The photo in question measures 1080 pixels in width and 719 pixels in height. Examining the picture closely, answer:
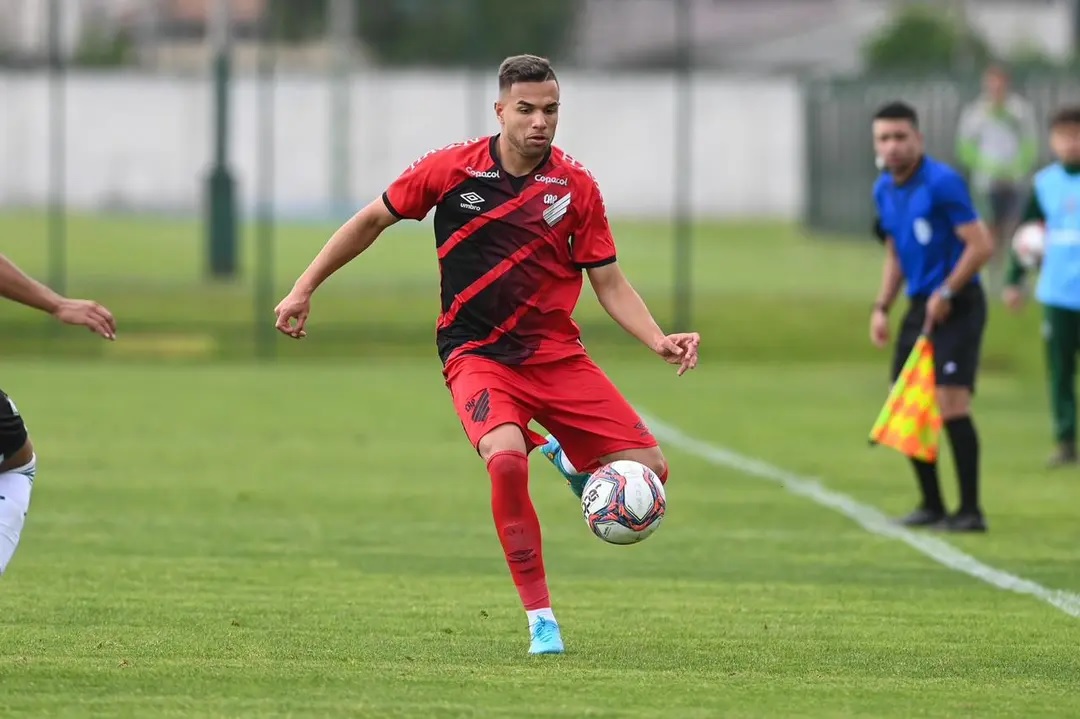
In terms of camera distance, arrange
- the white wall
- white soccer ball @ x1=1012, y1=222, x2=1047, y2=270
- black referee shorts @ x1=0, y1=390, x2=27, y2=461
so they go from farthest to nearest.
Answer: the white wall
white soccer ball @ x1=1012, y1=222, x2=1047, y2=270
black referee shorts @ x1=0, y1=390, x2=27, y2=461

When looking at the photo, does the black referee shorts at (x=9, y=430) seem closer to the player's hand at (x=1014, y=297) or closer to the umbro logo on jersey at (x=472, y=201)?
the umbro logo on jersey at (x=472, y=201)

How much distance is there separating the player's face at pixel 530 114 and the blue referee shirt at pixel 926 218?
426cm

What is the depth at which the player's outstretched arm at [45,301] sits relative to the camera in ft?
22.7

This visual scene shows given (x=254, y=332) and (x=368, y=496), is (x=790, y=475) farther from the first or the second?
(x=254, y=332)

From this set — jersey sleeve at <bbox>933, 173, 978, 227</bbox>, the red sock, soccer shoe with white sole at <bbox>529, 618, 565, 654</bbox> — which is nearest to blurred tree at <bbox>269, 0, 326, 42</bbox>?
jersey sleeve at <bbox>933, 173, 978, 227</bbox>

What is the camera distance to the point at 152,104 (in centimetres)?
4278

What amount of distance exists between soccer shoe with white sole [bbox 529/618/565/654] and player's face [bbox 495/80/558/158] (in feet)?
5.69

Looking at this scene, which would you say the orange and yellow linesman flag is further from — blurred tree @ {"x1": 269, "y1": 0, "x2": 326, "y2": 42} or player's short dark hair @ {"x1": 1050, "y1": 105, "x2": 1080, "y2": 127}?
blurred tree @ {"x1": 269, "y1": 0, "x2": 326, "y2": 42}

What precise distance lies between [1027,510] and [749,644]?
517cm

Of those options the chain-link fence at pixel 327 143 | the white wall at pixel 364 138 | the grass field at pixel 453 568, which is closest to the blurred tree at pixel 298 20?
the chain-link fence at pixel 327 143

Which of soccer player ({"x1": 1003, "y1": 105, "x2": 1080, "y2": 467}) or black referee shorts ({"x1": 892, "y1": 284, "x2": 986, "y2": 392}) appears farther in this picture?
soccer player ({"x1": 1003, "y1": 105, "x2": 1080, "y2": 467})

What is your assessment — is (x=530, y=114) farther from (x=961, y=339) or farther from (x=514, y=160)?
(x=961, y=339)

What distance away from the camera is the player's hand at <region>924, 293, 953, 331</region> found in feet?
37.6

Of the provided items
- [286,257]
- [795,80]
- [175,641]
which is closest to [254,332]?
[286,257]
